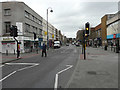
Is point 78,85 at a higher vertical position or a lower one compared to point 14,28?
lower

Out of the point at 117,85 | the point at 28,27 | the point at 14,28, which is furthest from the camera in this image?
the point at 28,27

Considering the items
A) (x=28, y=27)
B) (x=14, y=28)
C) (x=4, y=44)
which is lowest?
(x=4, y=44)

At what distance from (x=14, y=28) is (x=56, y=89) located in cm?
1084

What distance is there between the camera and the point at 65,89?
170 inches

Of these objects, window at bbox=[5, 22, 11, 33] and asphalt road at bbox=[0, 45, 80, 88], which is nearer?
asphalt road at bbox=[0, 45, 80, 88]

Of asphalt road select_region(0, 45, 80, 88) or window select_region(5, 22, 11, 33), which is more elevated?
window select_region(5, 22, 11, 33)

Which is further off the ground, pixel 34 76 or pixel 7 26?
pixel 7 26

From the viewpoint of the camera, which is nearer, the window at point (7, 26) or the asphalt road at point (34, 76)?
the asphalt road at point (34, 76)

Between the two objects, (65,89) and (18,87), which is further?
(18,87)

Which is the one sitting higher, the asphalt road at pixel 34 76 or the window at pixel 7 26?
the window at pixel 7 26

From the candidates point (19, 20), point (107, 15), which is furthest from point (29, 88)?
point (107, 15)

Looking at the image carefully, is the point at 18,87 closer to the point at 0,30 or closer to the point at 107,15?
the point at 0,30

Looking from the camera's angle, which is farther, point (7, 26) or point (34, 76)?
point (7, 26)

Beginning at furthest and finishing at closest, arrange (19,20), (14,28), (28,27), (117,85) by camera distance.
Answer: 1. (28,27)
2. (19,20)
3. (14,28)
4. (117,85)
